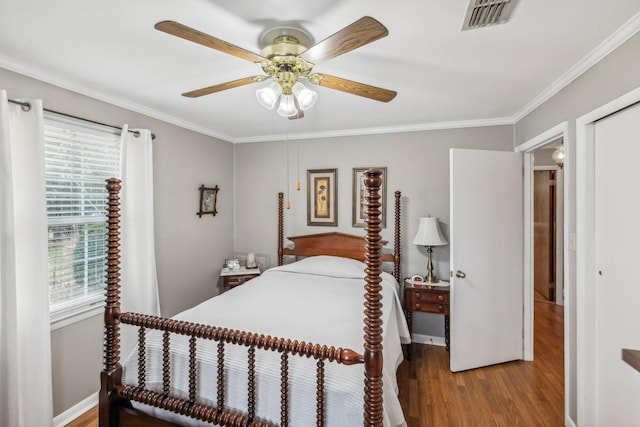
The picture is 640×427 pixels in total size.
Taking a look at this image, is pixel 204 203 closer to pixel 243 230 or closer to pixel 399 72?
pixel 243 230

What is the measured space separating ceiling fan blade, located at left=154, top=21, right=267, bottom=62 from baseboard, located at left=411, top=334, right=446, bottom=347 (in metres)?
3.20

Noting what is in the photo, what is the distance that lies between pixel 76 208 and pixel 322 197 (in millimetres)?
2370

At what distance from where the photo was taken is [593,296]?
1861mm

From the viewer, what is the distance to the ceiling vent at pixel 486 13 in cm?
130

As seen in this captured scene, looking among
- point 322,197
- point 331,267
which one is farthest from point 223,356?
point 322,197

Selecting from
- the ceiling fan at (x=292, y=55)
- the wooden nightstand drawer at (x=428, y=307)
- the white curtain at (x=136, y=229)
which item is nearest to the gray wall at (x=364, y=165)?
the wooden nightstand drawer at (x=428, y=307)

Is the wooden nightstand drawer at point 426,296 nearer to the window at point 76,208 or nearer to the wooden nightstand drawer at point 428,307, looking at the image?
the wooden nightstand drawer at point 428,307

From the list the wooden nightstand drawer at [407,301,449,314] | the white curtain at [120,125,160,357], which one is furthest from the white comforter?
the white curtain at [120,125,160,357]

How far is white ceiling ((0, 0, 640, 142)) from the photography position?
137cm

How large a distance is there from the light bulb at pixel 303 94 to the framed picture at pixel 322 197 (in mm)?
2057

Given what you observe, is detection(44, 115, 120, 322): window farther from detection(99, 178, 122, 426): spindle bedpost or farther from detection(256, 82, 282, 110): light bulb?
detection(256, 82, 282, 110): light bulb

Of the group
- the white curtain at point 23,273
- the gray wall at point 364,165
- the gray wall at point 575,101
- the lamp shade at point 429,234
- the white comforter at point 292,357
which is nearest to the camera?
the white comforter at point 292,357

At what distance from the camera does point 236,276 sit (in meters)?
3.67

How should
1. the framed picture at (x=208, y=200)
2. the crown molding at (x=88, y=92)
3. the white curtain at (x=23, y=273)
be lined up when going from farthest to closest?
the framed picture at (x=208, y=200) < the crown molding at (x=88, y=92) < the white curtain at (x=23, y=273)
